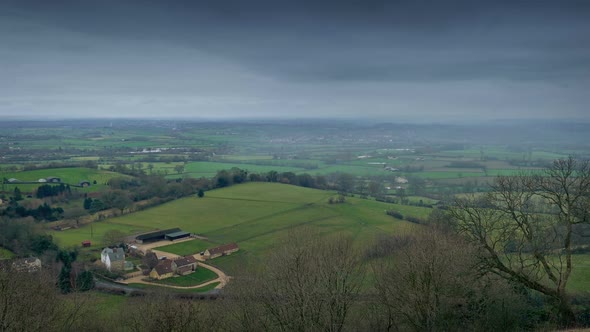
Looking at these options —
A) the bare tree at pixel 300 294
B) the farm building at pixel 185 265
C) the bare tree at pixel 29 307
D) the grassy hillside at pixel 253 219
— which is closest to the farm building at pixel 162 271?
the farm building at pixel 185 265

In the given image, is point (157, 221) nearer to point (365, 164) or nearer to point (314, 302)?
point (314, 302)

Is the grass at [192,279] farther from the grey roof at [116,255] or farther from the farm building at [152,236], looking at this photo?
the farm building at [152,236]

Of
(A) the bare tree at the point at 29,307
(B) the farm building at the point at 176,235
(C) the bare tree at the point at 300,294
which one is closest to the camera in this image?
(A) the bare tree at the point at 29,307

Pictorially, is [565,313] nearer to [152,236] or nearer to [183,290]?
[183,290]

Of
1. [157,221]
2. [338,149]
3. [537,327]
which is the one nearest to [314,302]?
[537,327]

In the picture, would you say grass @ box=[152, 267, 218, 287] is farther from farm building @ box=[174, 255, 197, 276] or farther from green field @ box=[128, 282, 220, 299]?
green field @ box=[128, 282, 220, 299]

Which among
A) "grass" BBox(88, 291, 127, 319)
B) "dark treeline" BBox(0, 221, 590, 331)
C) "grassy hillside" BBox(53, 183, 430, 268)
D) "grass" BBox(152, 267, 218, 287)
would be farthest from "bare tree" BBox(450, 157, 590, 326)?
"grass" BBox(88, 291, 127, 319)
